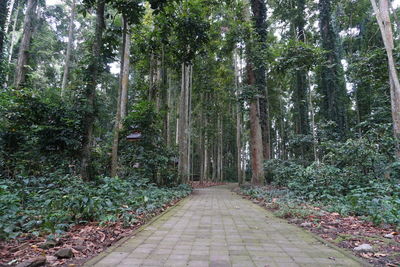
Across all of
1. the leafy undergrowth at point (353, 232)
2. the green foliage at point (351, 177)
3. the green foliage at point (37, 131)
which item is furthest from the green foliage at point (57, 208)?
the green foliage at point (351, 177)

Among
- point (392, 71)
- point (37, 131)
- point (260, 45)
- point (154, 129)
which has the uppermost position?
point (260, 45)

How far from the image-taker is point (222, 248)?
278cm

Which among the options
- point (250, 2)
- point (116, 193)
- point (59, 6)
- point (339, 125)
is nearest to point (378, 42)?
A: point (339, 125)

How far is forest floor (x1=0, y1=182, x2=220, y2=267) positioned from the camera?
7.27 ft

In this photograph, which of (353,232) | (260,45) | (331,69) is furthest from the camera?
(331,69)

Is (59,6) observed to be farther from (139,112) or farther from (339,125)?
(339,125)

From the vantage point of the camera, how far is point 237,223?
4344 millimetres

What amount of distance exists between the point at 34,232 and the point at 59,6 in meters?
21.6

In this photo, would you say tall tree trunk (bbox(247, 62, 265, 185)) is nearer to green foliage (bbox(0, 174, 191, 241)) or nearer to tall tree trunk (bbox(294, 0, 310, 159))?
tall tree trunk (bbox(294, 0, 310, 159))

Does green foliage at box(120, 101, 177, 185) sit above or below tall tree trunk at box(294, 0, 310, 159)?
below

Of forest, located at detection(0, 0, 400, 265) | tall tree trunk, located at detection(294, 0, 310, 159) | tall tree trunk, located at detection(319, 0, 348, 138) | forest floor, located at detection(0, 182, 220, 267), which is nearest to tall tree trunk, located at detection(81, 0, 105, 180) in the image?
forest, located at detection(0, 0, 400, 265)

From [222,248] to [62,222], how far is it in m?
2.29

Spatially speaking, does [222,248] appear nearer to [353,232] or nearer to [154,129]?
[353,232]

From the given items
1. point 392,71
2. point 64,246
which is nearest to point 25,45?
point 64,246
